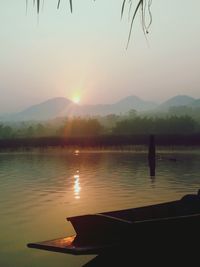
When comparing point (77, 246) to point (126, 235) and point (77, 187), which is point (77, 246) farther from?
point (77, 187)

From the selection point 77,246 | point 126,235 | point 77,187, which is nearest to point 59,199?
point 77,187

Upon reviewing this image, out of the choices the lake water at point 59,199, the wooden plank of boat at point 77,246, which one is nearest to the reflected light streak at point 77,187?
the lake water at point 59,199

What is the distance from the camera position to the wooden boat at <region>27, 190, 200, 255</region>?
1027 cm

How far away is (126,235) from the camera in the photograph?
33.8 ft

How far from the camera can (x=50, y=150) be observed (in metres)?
82.9

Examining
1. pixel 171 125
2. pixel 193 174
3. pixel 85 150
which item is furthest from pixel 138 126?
pixel 193 174

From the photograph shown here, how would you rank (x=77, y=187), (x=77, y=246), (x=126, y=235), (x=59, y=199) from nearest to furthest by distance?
1. (x=126, y=235)
2. (x=77, y=246)
3. (x=59, y=199)
4. (x=77, y=187)

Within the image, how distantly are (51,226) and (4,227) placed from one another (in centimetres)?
175

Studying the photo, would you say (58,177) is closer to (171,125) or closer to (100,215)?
(100,215)

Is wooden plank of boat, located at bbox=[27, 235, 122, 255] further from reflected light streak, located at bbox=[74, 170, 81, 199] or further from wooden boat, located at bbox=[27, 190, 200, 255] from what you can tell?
reflected light streak, located at bbox=[74, 170, 81, 199]

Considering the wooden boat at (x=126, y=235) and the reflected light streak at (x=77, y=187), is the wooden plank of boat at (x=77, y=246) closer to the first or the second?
the wooden boat at (x=126, y=235)

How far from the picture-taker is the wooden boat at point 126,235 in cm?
1027

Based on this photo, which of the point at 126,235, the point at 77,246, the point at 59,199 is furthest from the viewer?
the point at 59,199

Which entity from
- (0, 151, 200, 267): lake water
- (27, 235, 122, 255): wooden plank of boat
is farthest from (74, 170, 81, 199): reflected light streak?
(27, 235, 122, 255): wooden plank of boat
